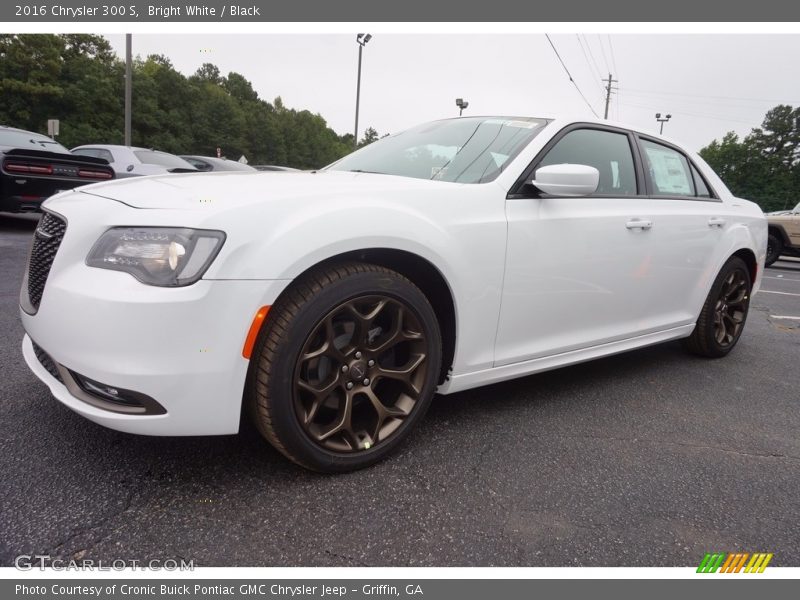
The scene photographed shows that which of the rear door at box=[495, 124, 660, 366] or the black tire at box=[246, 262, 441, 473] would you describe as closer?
the black tire at box=[246, 262, 441, 473]

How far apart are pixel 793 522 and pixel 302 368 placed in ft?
5.77

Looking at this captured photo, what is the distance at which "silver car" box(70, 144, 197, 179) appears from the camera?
29.0 ft

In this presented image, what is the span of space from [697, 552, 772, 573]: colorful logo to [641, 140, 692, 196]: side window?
2.00 metres

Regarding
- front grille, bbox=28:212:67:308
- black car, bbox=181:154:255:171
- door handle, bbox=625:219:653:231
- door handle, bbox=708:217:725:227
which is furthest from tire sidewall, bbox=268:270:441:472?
black car, bbox=181:154:255:171

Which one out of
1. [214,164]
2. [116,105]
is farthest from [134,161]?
[116,105]

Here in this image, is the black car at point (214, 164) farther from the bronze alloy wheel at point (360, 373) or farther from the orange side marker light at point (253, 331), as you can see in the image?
Result: the orange side marker light at point (253, 331)

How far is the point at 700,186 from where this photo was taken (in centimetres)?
349

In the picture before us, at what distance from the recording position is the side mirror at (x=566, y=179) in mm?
2178

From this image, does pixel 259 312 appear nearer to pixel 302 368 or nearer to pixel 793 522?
pixel 302 368

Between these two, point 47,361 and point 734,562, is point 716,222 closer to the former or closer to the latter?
point 734,562

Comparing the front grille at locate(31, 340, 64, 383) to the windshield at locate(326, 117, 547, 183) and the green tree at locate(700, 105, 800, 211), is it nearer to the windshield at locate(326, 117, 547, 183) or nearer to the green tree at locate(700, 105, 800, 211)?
the windshield at locate(326, 117, 547, 183)

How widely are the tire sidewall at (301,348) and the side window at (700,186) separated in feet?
7.98
